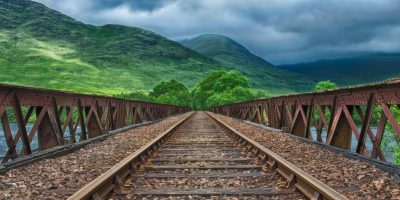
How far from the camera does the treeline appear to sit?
9131 cm

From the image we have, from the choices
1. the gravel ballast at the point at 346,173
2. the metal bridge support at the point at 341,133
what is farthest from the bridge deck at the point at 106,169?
the metal bridge support at the point at 341,133

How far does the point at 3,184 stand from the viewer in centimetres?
707

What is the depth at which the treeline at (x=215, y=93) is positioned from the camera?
91.3 metres

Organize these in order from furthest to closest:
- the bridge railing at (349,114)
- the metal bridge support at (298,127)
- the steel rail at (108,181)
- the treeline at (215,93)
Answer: the treeline at (215,93) → the metal bridge support at (298,127) → the bridge railing at (349,114) → the steel rail at (108,181)

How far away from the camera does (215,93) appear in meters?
111

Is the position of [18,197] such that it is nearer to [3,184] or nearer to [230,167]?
[3,184]

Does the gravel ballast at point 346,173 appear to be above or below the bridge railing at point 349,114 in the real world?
below

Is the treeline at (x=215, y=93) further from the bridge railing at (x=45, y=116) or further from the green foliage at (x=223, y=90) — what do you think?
the bridge railing at (x=45, y=116)

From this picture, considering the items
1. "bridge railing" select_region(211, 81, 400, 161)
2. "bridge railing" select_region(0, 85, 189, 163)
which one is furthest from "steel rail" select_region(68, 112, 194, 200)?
"bridge railing" select_region(211, 81, 400, 161)

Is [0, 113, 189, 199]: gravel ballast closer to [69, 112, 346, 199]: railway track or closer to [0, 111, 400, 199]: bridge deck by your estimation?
[0, 111, 400, 199]: bridge deck

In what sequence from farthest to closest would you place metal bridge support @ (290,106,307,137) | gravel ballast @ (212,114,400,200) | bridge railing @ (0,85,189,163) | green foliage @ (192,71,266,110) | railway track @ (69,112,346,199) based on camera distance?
green foliage @ (192,71,266,110)
metal bridge support @ (290,106,307,137)
bridge railing @ (0,85,189,163)
gravel ballast @ (212,114,400,200)
railway track @ (69,112,346,199)

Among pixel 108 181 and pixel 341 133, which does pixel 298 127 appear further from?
pixel 108 181

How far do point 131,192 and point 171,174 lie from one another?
1455 millimetres

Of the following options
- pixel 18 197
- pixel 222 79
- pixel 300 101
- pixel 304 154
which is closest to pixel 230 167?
pixel 304 154
